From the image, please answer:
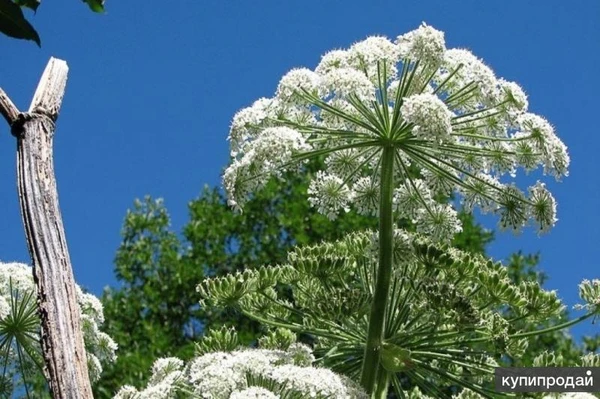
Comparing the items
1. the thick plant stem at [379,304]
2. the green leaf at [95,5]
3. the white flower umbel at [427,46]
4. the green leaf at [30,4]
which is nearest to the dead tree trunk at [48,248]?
the green leaf at [30,4]

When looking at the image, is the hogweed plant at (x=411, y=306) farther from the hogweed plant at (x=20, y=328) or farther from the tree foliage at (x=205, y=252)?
the tree foliage at (x=205, y=252)

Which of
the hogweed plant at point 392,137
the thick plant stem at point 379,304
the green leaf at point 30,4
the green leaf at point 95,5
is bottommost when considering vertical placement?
the thick plant stem at point 379,304

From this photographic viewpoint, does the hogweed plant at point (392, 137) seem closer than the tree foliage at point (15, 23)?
No

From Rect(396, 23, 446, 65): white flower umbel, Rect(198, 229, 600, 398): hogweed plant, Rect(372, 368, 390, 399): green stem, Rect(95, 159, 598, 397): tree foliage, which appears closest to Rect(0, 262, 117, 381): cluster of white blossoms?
Rect(198, 229, 600, 398): hogweed plant

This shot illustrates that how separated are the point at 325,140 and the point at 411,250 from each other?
2.47ft

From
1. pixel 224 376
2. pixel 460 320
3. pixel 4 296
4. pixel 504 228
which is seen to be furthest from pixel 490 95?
pixel 4 296

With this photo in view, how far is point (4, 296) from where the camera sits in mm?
6230

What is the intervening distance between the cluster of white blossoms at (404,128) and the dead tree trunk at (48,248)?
1.14 m

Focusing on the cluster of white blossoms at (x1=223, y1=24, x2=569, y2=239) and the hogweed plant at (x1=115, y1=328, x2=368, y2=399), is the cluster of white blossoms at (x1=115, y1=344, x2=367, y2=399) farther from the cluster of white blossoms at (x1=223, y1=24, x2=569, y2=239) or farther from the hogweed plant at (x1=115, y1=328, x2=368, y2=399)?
the cluster of white blossoms at (x1=223, y1=24, x2=569, y2=239)

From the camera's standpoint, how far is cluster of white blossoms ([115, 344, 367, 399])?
4.32 meters

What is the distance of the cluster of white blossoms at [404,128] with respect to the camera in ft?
17.5

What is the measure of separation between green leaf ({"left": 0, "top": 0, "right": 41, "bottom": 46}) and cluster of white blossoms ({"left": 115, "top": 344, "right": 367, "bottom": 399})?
5.09 ft

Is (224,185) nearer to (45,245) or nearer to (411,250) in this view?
(411,250)

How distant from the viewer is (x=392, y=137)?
209 inches
